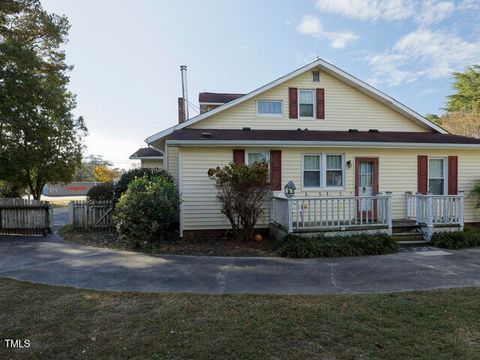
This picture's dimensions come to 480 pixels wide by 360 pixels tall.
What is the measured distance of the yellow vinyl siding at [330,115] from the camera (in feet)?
38.1

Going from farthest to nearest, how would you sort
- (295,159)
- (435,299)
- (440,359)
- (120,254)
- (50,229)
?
1. (50,229)
2. (295,159)
3. (120,254)
4. (435,299)
5. (440,359)

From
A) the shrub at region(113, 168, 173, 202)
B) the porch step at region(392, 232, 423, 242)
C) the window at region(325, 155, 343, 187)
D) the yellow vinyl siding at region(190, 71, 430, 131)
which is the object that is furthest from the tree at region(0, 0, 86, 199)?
the porch step at region(392, 232, 423, 242)

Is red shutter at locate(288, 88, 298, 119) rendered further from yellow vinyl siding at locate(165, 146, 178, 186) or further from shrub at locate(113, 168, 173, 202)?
shrub at locate(113, 168, 173, 202)

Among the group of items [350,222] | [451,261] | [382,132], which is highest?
[382,132]

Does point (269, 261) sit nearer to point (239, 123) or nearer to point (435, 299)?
point (435, 299)

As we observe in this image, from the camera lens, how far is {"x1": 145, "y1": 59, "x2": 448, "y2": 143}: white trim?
440 inches

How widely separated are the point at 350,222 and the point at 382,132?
527cm

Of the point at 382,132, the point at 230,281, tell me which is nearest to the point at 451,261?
the point at 230,281

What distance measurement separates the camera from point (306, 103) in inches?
474

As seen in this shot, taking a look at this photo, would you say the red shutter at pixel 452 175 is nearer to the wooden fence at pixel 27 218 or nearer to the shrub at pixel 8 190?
the wooden fence at pixel 27 218

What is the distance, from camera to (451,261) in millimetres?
7242

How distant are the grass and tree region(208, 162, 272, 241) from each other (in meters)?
3.98

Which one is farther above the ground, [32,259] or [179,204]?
[179,204]

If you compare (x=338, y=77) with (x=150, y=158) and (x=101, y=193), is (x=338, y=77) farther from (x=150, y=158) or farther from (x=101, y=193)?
(x=101, y=193)
